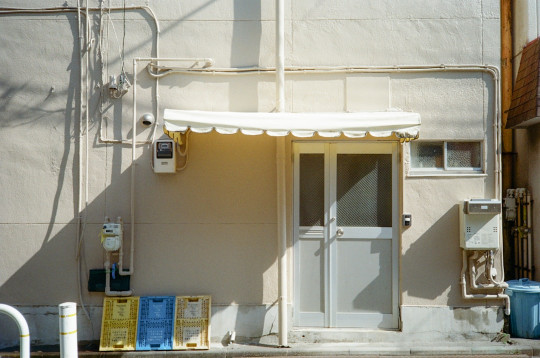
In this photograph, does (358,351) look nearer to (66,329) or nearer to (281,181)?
(281,181)

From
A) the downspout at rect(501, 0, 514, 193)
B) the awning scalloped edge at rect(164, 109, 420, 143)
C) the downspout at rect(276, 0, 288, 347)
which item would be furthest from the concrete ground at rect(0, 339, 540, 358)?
the awning scalloped edge at rect(164, 109, 420, 143)

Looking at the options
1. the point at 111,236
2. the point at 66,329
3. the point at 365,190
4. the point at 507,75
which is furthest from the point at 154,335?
the point at 507,75

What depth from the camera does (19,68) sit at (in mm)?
6461

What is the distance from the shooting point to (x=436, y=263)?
630cm

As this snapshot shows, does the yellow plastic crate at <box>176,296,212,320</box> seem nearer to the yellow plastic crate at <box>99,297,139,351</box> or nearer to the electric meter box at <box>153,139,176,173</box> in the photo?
the yellow plastic crate at <box>99,297,139,351</box>

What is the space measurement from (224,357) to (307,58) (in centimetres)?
404

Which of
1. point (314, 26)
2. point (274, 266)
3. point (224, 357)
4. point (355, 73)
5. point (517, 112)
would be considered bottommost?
point (224, 357)

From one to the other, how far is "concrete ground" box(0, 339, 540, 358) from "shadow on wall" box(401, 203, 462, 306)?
0.63 meters

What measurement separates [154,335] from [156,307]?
0.35 meters

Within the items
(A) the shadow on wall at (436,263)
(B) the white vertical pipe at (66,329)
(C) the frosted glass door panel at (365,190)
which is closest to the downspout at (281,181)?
(C) the frosted glass door panel at (365,190)

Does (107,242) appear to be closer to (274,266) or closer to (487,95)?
(274,266)

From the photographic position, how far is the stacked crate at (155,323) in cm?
598

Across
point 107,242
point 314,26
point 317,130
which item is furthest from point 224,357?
point 314,26

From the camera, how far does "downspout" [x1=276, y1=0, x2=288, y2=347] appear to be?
604 cm
